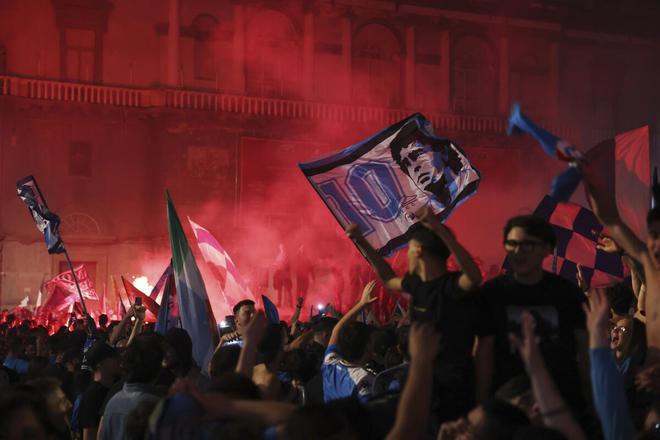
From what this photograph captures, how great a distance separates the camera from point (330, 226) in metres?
28.4

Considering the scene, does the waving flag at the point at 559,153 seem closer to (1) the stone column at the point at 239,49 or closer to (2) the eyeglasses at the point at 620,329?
(2) the eyeglasses at the point at 620,329

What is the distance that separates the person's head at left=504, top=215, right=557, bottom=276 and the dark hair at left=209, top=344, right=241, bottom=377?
1497 millimetres

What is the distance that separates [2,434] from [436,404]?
65.1 inches

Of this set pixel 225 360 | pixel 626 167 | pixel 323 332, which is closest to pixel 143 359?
pixel 225 360

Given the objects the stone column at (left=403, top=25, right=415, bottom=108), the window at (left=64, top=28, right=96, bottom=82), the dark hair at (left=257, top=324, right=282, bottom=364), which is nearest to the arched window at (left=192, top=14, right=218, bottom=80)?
the window at (left=64, top=28, right=96, bottom=82)

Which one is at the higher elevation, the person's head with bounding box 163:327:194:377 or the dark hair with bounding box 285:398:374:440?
the dark hair with bounding box 285:398:374:440

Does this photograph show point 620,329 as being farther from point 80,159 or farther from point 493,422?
point 80,159

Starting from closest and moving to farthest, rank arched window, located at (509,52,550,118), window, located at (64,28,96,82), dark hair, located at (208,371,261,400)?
dark hair, located at (208,371,261,400), window, located at (64,28,96,82), arched window, located at (509,52,550,118)

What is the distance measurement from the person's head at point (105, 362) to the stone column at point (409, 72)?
24764mm

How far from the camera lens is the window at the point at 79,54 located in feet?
87.9

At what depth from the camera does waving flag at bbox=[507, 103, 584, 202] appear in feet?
12.1

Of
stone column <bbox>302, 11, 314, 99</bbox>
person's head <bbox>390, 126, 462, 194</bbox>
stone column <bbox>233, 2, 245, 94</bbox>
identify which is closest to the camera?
person's head <bbox>390, 126, 462, 194</bbox>

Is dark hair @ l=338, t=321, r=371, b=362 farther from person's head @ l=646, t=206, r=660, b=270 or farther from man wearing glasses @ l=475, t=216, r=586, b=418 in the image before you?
person's head @ l=646, t=206, r=660, b=270

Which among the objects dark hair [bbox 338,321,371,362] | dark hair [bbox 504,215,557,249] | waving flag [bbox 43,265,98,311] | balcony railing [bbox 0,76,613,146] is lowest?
waving flag [bbox 43,265,98,311]
